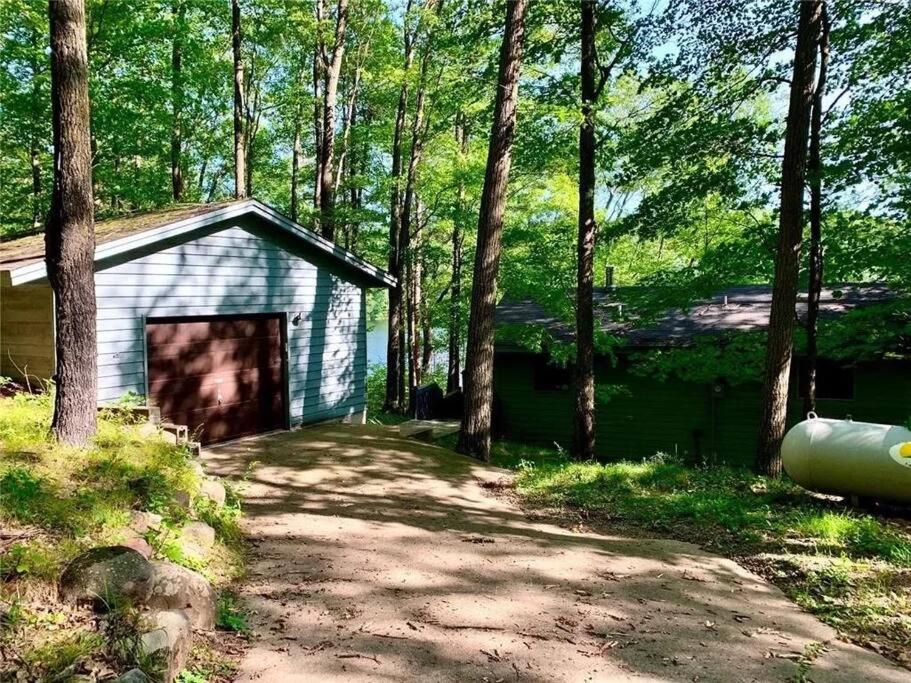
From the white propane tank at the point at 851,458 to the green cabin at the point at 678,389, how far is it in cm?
582

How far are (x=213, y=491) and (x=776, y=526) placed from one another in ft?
19.7

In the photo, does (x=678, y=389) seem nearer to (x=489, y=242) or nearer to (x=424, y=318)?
(x=489, y=242)

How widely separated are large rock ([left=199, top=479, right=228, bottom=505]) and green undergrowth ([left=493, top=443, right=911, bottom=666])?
3.90 metres

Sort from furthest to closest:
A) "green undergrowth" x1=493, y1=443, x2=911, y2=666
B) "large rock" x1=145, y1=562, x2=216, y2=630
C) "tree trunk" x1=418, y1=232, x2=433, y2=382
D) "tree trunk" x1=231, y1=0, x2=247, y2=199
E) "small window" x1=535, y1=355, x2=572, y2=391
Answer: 1. "tree trunk" x1=418, y1=232, x2=433, y2=382
2. "tree trunk" x1=231, y1=0, x2=247, y2=199
3. "small window" x1=535, y1=355, x2=572, y2=391
4. "green undergrowth" x1=493, y1=443, x2=911, y2=666
5. "large rock" x1=145, y1=562, x2=216, y2=630

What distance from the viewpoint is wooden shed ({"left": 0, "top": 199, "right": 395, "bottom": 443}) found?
345 inches

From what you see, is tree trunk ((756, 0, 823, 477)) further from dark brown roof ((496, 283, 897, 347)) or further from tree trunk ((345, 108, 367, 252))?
tree trunk ((345, 108, 367, 252))

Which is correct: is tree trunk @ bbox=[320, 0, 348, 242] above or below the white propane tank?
above

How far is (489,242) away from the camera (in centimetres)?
1024

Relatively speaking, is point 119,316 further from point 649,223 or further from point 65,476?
point 649,223

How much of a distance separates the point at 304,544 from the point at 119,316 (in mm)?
5486

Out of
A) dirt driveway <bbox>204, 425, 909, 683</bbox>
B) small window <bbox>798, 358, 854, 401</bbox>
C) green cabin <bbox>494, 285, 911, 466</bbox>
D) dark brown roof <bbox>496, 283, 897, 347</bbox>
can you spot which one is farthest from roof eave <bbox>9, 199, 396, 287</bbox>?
small window <bbox>798, 358, 854, 401</bbox>

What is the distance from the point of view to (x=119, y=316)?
892cm

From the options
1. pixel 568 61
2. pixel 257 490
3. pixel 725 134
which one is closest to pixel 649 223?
pixel 725 134

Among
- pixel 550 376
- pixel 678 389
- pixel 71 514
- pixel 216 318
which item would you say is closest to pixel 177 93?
pixel 216 318
